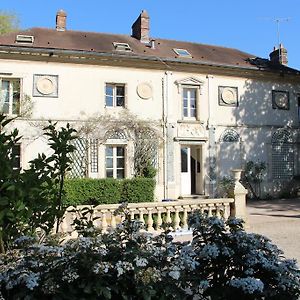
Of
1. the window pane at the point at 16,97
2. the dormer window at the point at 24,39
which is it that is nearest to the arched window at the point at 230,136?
the window pane at the point at 16,97

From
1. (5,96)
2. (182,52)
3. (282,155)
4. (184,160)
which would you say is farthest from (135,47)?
(282,155)

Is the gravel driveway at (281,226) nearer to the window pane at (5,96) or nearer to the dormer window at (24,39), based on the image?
the window pane at (5,96)

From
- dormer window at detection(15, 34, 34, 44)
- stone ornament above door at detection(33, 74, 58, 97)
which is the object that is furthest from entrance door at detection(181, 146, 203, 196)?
dormer window at detection(15, 34, 34, 44)

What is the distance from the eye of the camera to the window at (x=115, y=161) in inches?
664

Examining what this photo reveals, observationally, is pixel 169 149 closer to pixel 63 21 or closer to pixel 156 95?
pixel 156 95

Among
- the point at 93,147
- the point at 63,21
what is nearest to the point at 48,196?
the point at 93,147

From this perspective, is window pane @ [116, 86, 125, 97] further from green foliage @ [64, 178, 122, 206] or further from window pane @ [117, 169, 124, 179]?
green foliage @ [64, 178, 122, 206]

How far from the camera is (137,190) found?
48.2ft

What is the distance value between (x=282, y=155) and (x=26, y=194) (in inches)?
719

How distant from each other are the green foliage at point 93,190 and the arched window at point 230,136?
21.0ft

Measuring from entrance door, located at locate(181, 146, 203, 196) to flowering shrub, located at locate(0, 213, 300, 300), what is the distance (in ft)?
49.7

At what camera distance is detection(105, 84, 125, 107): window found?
17.1m

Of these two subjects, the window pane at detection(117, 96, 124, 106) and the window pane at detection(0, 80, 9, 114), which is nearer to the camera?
the window pane at detection(0, 80, 9, 114)

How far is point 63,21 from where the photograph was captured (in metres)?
19.3
